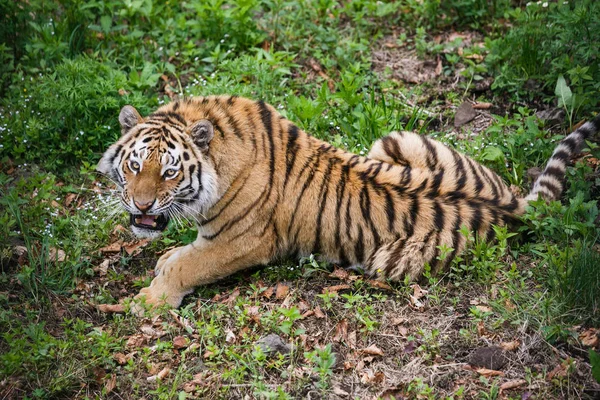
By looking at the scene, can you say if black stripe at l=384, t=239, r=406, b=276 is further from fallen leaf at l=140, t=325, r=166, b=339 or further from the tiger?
fallen leaf at l=140, t=325, r=166, b=339

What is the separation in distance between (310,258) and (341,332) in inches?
22.7

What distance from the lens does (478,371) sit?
12.5ft

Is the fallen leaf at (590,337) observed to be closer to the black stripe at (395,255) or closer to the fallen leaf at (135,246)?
the black stripe at (395,255)

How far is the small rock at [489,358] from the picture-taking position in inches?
151

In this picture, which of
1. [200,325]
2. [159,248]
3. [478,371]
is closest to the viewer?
[478,371]

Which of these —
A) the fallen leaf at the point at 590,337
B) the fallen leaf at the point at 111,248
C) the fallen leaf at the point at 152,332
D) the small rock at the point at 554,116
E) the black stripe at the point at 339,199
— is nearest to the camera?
the fallen leaf at the point at 590,337

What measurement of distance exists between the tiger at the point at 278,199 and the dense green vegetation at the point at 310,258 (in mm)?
166

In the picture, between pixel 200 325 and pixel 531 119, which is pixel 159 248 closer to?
pixel 200 325

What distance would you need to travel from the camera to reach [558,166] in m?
4.74

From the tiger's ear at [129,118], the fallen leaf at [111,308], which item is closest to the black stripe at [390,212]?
the tiger's ear at [129,118]

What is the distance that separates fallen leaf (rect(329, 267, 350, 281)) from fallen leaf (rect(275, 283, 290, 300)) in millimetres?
313

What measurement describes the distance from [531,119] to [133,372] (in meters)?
3.66

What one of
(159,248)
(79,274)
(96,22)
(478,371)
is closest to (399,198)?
(478,371)

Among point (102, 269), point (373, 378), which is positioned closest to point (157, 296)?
point (102, 269)
